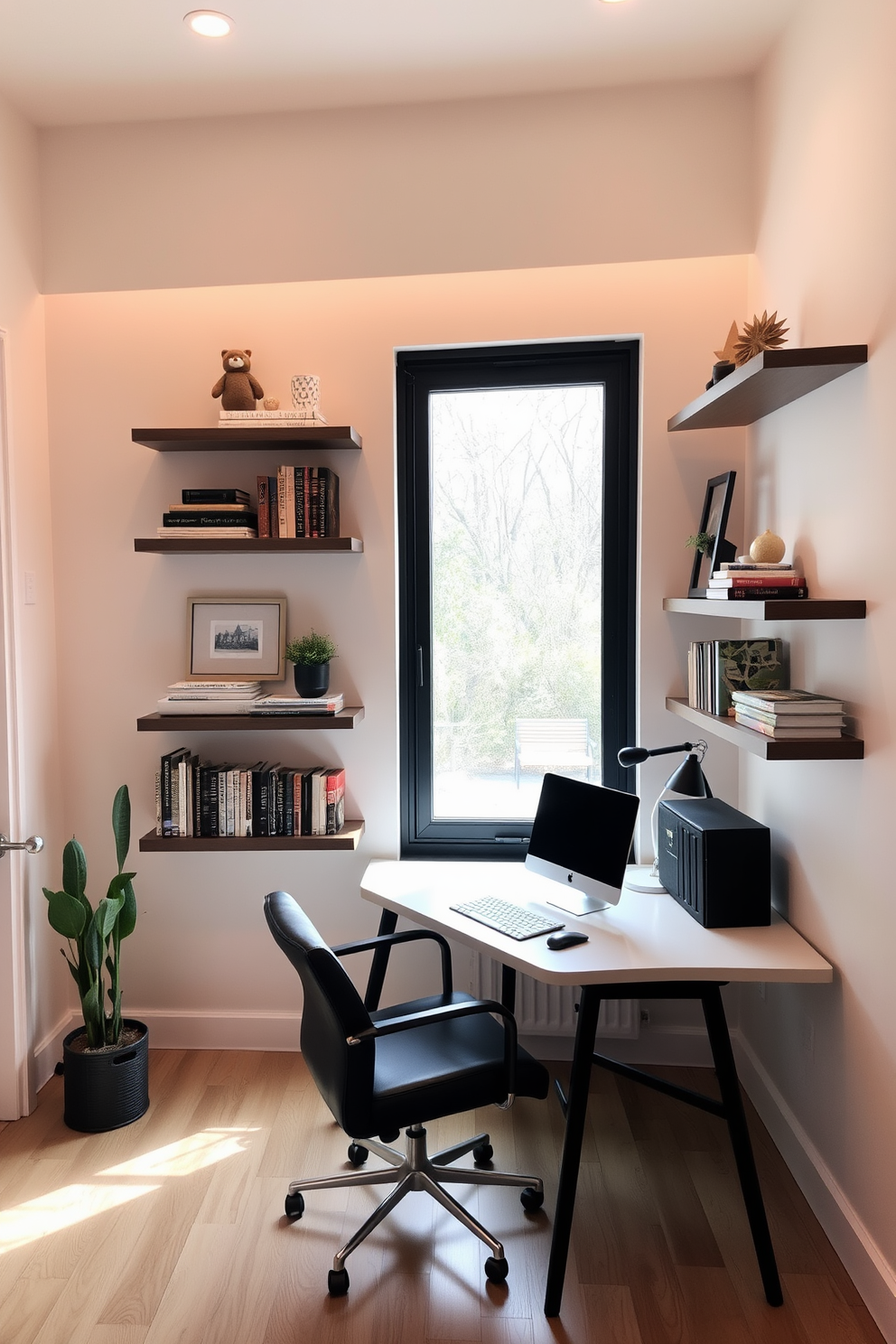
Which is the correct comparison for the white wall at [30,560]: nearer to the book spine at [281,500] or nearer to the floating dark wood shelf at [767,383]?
the book spine at [281,500]

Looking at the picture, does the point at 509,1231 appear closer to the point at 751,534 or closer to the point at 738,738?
the point at 738,738

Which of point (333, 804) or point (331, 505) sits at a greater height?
point (331, 505)

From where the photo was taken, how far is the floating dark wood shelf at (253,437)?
2.76 m

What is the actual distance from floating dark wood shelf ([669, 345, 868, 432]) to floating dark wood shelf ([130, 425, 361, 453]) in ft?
3.33

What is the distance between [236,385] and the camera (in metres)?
2.84

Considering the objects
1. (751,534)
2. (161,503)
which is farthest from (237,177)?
(751,534)

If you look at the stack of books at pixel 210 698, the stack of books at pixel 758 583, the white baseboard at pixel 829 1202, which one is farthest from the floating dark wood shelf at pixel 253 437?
the white baseboard at pixel 829 1202

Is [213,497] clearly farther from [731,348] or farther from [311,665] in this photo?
[731,348]

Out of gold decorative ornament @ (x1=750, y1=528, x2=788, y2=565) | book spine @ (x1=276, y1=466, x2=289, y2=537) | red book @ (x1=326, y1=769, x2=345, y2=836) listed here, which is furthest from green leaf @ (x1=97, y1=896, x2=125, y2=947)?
gold decorative ornament @ (x1=750, y1=528, x2=788, y2=565)

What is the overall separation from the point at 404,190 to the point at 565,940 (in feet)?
7.65

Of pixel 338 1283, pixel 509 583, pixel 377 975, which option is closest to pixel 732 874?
pixel 377 975

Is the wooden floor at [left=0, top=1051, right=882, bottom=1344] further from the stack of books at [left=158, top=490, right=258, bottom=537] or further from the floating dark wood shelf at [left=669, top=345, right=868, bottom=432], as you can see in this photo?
the floating dark wood shelf at [left=669, top=345, right=868, bottom=432]

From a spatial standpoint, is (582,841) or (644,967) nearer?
(644,967)

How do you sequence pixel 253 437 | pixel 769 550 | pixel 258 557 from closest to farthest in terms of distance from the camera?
1. pixel 769 550
2. pixel 253 437
3. pixel 258 557
